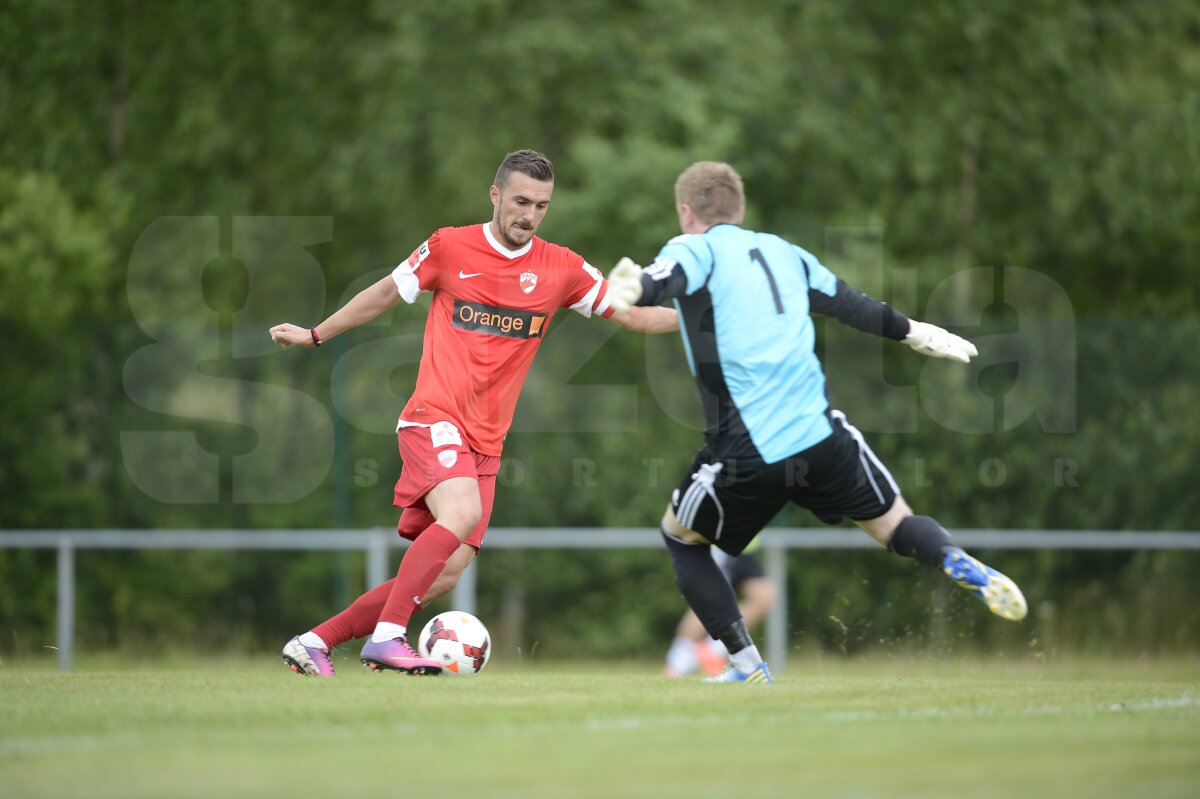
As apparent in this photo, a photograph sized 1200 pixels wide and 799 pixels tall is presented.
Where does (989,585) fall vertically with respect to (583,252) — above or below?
below

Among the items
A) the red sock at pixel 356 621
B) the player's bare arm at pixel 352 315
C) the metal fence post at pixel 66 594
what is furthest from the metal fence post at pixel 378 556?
the player's bare arm at pixel 352 315

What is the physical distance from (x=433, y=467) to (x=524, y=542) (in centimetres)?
553

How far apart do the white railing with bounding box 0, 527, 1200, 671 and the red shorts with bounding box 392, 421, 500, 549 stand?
16.0 ft

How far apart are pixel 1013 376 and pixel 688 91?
4.78 metres

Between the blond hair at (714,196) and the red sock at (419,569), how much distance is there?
67.4 inches

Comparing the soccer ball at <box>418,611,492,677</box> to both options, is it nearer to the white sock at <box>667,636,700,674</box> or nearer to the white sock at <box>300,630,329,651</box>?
the white sock at <box>300,630,329,651</box>

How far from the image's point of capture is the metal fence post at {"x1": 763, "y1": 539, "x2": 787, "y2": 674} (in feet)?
37.0

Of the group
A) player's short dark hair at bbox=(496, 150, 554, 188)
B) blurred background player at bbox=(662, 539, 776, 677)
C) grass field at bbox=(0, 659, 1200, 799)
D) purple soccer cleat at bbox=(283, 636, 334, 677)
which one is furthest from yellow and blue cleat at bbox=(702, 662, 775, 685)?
blurred background player at bbox=(662, 539, 776, 677)

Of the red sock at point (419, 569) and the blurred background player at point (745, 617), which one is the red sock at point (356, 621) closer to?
the red sock at point (419, 569)

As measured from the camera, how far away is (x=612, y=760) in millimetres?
4125

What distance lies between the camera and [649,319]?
676 cm

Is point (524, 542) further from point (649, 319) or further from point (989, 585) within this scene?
point (989, 585)

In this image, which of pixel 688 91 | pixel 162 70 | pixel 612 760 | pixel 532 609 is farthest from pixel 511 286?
pixel 162 70

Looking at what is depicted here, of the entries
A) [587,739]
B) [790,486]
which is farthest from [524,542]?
[587,739]
